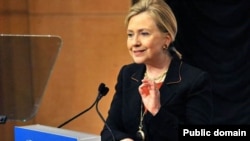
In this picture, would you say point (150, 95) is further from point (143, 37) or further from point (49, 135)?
point (49, 135)

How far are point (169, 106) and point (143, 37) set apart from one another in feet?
0.85

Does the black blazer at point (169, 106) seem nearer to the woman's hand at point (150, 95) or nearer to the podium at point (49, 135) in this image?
the woman's hand at point (150, 95)

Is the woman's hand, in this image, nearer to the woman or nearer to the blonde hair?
the woman

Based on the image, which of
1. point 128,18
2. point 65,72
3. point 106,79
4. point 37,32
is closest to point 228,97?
point 106,79

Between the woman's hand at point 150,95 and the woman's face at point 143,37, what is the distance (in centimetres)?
10

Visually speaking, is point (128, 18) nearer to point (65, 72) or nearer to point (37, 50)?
point (37, 50)

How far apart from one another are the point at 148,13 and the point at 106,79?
2459 millimetres

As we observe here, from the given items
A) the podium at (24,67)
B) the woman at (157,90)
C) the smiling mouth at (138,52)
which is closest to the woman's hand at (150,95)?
the woman at (157,90)

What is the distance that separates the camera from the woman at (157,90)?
→ 1.68m

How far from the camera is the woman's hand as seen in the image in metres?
1.66

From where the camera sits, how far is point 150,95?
1.67 m

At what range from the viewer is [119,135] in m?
1.73

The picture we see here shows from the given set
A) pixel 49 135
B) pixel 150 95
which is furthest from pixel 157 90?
pixel 49 135

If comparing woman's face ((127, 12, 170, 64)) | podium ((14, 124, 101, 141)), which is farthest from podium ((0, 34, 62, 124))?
woman's face ((127, 12, 170, 64))
